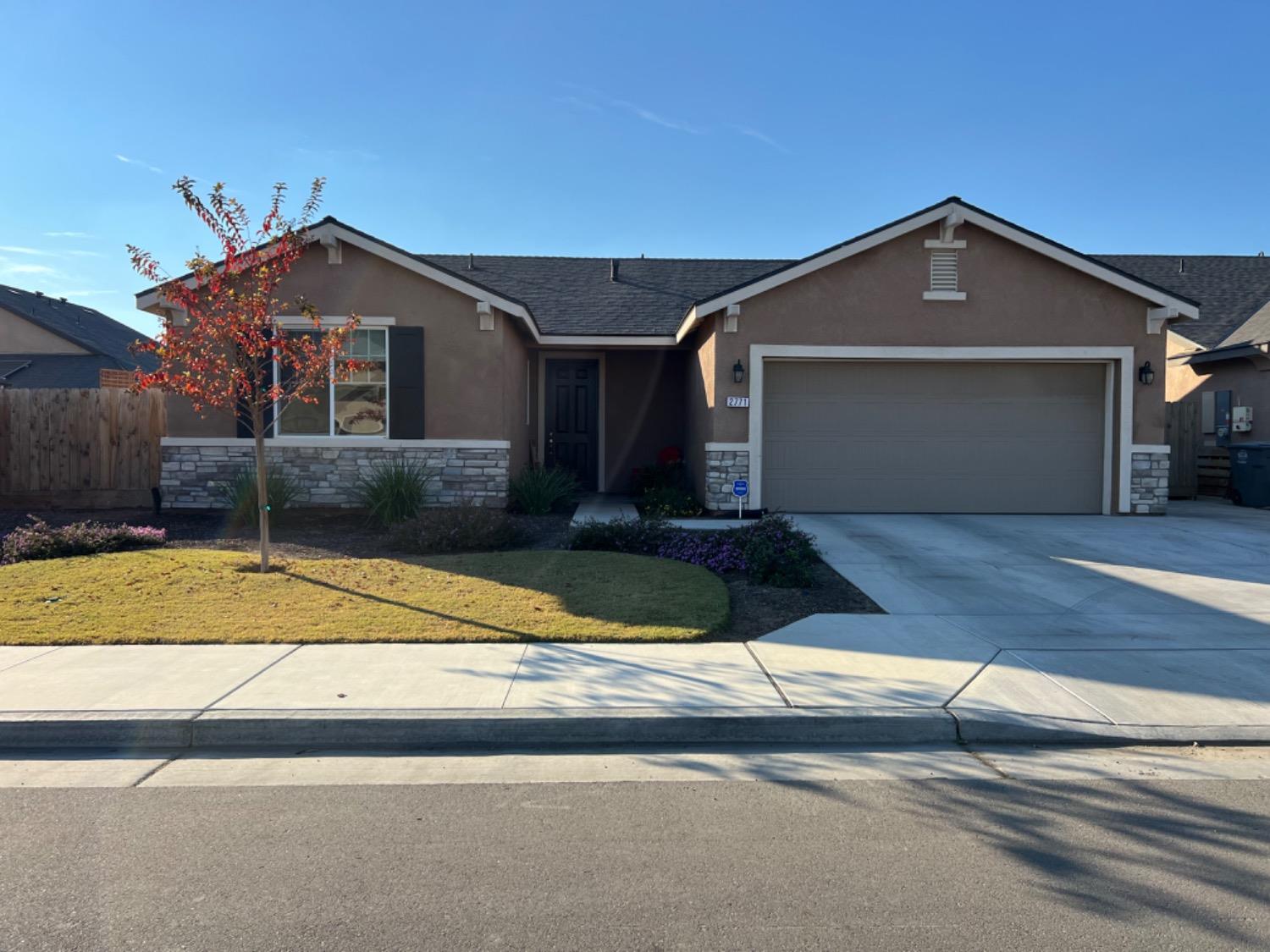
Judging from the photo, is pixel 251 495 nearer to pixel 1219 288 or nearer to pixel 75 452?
pixel 75 452

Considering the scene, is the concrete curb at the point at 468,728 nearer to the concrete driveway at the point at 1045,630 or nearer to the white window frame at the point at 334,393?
the concrete driveway at the point at 1045,630

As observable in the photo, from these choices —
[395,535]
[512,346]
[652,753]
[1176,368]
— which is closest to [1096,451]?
[1176,368]

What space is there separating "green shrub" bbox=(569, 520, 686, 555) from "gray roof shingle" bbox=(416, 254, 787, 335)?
568cm

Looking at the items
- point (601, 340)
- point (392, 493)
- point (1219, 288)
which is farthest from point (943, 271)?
point (1219, 288)

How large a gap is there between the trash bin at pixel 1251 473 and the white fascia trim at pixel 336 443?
1352 cm

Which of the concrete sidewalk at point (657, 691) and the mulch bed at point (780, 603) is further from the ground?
the mulch bed at point (780, 603)

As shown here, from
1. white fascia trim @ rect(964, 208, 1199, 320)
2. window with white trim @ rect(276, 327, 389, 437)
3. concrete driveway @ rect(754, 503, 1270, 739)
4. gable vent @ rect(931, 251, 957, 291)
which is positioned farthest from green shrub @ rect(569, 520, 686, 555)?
white fascia trim @ rect(964, 208, 1199, 320)

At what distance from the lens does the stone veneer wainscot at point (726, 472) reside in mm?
13445

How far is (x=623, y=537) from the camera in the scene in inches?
415

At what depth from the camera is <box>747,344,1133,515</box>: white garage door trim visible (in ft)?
44.2

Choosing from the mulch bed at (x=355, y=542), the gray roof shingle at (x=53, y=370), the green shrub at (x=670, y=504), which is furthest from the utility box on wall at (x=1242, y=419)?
the gray roof shingle at (x=53, y=370)

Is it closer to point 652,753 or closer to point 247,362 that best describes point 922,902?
point 652,753

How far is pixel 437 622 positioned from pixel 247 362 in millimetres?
3761

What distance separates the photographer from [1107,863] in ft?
11.7
